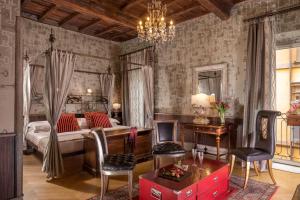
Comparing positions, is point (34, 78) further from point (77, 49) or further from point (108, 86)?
point (108, 86)

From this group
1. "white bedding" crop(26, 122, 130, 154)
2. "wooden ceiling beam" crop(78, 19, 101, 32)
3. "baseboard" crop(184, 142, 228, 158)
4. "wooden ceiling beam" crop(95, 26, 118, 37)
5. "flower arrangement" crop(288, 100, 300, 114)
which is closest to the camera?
"white bedding" crop(26, 122, 130, 154)

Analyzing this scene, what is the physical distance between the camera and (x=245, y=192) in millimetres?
3029

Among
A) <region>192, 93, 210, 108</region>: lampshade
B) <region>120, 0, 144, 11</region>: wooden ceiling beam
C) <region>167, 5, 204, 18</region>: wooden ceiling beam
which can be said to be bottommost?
<region>192, 93, 210, 108</region>: lampshade

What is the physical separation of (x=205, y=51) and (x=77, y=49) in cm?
396

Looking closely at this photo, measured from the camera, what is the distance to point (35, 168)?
407 cm

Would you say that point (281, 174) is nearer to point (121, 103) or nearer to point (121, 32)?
point (121, 103)

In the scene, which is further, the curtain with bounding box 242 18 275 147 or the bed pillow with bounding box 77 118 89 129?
the bed pillow with bounding box 77 118 89 129

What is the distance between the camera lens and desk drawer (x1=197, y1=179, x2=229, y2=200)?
8.12 ft

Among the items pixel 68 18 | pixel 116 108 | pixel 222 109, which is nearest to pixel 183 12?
pixel 222 109

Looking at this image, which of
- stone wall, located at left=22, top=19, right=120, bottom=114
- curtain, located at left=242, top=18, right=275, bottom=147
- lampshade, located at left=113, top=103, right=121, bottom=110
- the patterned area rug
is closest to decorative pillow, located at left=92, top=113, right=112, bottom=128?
stone wall, located at left=22, top=19, right=120, bottom=114

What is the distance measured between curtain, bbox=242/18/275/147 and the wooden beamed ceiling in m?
0.93

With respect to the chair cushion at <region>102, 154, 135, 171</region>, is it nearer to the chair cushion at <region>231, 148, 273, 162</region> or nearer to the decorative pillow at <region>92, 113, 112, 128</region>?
the chair cushion at <region>231, 148, 273, 162</region>

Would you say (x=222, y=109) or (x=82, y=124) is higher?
(x=222, y=109)

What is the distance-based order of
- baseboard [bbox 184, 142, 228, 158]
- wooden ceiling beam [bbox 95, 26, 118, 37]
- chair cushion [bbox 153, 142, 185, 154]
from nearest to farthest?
chair cushion [bbox 153, 142, 185, 154] → baseboard [bbox 184, 142, 228, 158] → wooden ceiling beam [bbox 95, 26, 118, 37]
